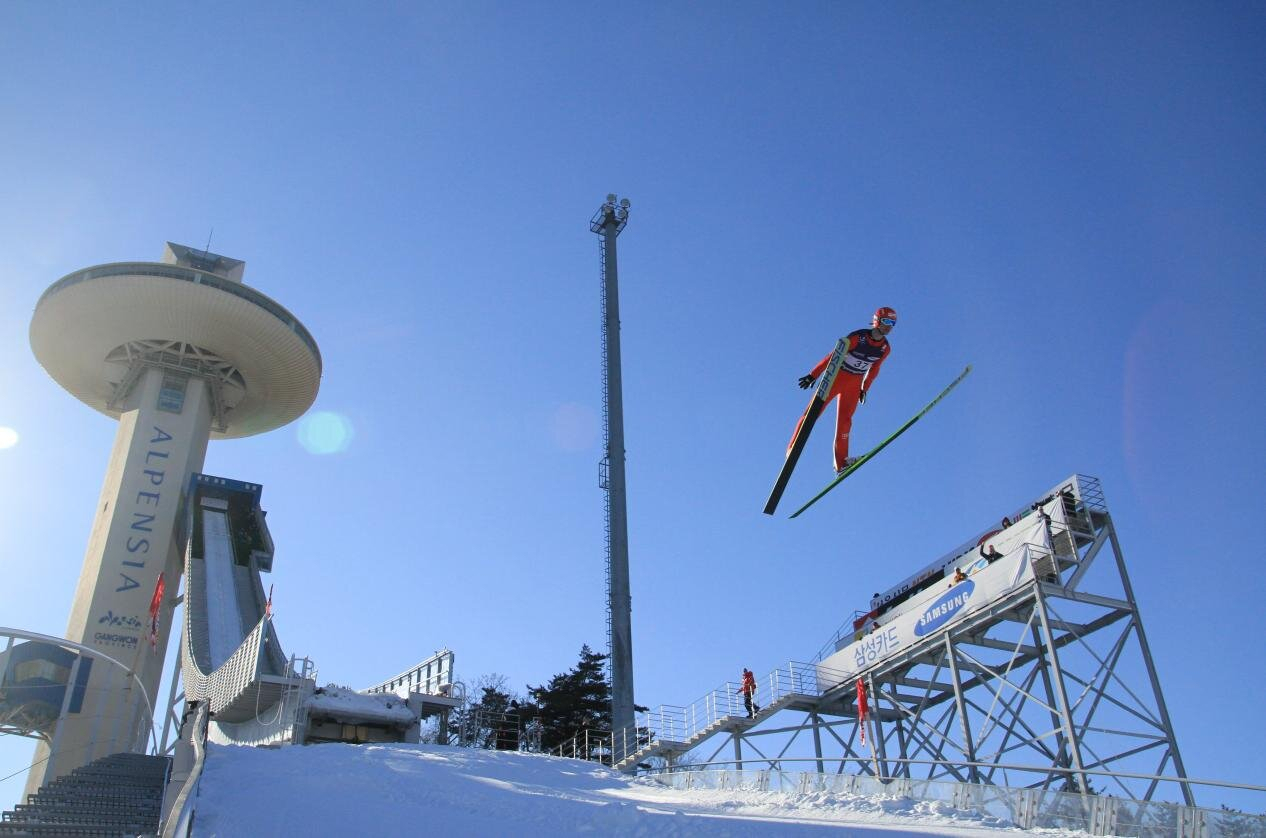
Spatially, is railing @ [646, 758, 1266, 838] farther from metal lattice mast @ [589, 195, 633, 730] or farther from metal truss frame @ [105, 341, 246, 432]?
metal truss frame @ [105, 341, 246, 432]

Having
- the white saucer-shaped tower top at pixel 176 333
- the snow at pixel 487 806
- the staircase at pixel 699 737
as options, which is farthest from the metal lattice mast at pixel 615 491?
the white saucer-shaped tower top at pixel 176 333

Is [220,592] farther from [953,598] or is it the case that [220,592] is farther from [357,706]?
[953,598]

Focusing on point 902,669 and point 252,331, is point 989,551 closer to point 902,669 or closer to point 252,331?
point 902,669

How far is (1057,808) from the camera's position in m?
15.0

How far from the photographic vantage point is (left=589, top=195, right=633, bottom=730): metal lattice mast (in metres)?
33.8

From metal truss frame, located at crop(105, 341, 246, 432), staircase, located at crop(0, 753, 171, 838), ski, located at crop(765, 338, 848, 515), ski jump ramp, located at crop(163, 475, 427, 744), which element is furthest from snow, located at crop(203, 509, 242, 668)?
ski, located at crop(765, 338, 848, 515)

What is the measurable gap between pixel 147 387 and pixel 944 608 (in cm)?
3981

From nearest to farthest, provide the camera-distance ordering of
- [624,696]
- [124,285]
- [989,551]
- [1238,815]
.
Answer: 1. [1238,815]
2. [989,551]
3. [624,696]
4. [124,285]

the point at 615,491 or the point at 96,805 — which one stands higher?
the point at 615,491

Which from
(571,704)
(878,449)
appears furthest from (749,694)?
(571,704)

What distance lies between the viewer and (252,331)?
168 feet

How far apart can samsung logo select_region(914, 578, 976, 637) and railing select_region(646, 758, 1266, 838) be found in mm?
9231

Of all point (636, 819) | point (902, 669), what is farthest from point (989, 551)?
point (636, 819)

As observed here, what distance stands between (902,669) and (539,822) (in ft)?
51.1
